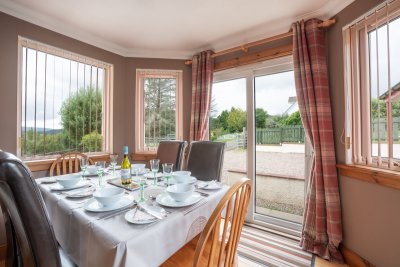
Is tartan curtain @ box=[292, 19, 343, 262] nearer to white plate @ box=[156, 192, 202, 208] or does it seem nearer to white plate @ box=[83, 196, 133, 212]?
white plate @ box=[156, 192, 202, 208]

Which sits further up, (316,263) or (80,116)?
(80,116)

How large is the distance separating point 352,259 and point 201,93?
2364 millimetres

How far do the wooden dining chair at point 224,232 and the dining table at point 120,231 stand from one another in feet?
0.44

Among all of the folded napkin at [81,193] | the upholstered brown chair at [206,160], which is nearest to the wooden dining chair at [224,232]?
the folded napkin at [81,193]

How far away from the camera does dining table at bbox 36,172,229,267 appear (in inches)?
28.3

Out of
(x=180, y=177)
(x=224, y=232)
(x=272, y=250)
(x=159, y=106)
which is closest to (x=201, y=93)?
(x=159, y=106)

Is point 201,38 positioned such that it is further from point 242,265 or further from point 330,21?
point 242,265

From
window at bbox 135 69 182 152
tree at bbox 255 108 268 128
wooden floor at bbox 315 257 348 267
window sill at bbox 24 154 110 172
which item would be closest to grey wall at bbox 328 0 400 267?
wooden floor at bbox 315 257 348 267

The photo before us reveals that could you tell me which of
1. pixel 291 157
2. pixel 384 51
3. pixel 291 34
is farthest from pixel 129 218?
pixel 291 34

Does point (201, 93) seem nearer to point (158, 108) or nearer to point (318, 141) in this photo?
point (158, 108)

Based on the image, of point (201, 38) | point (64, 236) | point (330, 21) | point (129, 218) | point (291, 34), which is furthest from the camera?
point (201, 38)

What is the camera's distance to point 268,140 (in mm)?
2404

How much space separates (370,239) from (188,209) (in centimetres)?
159

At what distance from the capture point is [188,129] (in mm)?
2980
